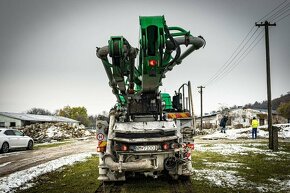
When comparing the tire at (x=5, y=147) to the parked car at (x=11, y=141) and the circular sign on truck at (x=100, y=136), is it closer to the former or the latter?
the parked car at (x=11, y=141)

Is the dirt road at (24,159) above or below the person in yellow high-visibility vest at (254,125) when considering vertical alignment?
below

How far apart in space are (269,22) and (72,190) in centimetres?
1621

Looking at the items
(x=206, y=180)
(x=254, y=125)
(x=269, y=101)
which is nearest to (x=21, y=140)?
(x=206, y=180)

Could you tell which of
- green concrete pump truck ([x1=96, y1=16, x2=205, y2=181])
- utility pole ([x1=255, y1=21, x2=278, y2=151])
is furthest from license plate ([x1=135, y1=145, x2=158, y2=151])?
utility pole ([x1=255, y1=21, x2=278, y2=151])

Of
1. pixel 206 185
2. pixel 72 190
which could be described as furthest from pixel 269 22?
pixel 72 190

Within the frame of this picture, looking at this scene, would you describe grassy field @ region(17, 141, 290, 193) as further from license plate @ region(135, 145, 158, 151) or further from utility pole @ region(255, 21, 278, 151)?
utility pole @ region(255, 21, 278, 151)

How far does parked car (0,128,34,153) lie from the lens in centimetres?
1636

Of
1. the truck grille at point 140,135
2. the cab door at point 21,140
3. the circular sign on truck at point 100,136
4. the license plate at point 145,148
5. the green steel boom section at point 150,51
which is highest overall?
the green steel boom section at point 150,51

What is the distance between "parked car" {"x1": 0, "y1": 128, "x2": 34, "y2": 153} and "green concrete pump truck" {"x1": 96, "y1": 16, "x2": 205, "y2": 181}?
41.1ft

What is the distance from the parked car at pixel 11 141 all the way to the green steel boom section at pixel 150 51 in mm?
13695

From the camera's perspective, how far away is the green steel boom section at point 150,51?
179 inches

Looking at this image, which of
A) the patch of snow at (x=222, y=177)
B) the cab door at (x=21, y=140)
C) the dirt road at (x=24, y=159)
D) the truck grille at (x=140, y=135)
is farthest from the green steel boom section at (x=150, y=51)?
the cab door at (x=21, y=140)

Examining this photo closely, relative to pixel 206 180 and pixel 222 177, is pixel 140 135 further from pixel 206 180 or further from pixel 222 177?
pixel 222 177

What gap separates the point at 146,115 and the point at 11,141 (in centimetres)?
1388
